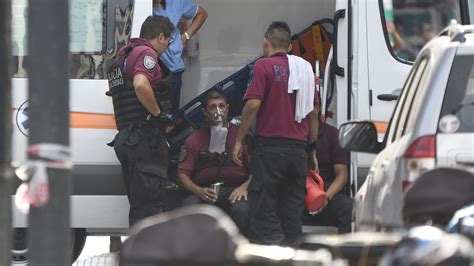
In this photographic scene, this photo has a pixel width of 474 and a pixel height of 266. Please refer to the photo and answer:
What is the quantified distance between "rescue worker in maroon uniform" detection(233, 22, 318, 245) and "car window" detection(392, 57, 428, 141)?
2.14 meters

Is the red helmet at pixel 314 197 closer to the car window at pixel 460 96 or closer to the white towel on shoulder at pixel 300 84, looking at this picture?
the white towel on shoulder at pixel 300 84

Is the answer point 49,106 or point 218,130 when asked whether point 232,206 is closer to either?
point 218,130

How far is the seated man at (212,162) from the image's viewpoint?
9.20 m

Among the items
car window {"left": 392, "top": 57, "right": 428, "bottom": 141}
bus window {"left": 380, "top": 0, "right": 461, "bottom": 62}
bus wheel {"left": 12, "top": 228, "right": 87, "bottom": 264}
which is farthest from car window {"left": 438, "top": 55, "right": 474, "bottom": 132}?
bus wheel {"left": 12, "top": 228, "right": 87, "bottom": 264}

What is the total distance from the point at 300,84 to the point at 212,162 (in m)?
1.15

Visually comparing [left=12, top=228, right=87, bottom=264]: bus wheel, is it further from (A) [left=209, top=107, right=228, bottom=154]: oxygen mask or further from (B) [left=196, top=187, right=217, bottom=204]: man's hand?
(A) [left=209, top=107, right=228, bottom=154]: oxygen mask

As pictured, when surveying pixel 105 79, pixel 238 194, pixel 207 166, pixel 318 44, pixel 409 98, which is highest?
pixel 318 44

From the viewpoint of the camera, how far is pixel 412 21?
31.8 ft

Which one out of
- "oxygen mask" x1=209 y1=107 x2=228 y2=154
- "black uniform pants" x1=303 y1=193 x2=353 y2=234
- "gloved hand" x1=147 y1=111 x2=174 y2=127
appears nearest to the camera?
"gloved hand" x1=147 y1=111 x2=174 y2=127

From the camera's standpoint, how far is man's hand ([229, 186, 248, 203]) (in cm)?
907

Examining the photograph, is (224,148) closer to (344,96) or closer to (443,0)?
(344,96)

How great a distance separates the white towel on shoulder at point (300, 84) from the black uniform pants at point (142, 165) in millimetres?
1060

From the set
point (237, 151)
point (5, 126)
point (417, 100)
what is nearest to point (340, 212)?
point (237, 151)

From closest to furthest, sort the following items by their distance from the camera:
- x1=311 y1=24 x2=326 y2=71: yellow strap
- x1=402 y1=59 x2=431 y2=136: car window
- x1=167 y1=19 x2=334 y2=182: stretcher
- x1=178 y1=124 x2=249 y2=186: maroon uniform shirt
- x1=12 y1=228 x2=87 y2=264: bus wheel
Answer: x1=402 y1=59 x2=431 y2=136: car window < x1=12 y1=228 x2=87 y2=264: bus wheel < x1=178 y1=124 x2=249 y2=186: maroon uniform shirt < x1=167 y1=19 x2=334 y2=182: stretcher < x1=311 y1=24 x2=326 y2=71: yellow strap
